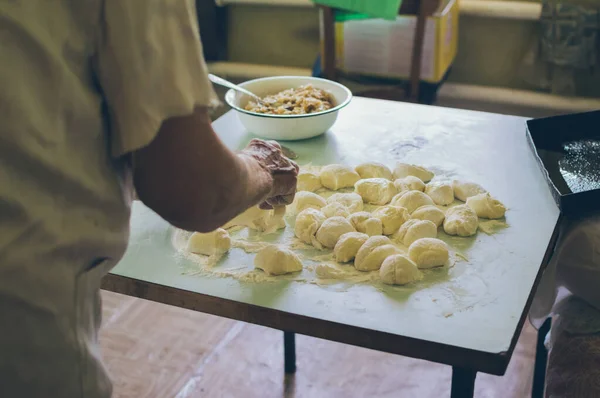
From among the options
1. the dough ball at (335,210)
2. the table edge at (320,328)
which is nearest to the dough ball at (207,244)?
the table edge at (320,328)

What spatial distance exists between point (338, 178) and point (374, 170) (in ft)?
0.30

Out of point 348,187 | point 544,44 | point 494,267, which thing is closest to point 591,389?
point 494,267

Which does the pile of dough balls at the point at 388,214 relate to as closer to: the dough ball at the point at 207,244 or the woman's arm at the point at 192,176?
the dough ball at the point at 207,244

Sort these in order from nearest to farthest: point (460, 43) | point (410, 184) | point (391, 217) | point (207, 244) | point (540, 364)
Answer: point (207, 244) < point (391, 217) < point (410, 184) < point (540, 364) < point (460, 43)

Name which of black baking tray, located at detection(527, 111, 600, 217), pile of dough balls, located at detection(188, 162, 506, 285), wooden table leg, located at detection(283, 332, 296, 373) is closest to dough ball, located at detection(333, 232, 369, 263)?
pile of dough balls, located at detection(188, 162, 506, 285)

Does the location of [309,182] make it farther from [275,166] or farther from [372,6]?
[372,6]

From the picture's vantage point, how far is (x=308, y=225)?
1.25 meters

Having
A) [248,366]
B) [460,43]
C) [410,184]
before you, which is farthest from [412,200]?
[460,43]

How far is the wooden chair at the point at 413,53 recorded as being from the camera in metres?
2.55

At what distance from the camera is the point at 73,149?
723 millimetres

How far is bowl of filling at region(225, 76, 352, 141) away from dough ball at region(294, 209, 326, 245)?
0.38 metres

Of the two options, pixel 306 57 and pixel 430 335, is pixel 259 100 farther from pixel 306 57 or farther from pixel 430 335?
pixel 306 57

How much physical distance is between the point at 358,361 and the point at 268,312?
3.49 ft

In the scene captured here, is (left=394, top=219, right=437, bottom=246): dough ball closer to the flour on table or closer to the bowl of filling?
the flour on table
